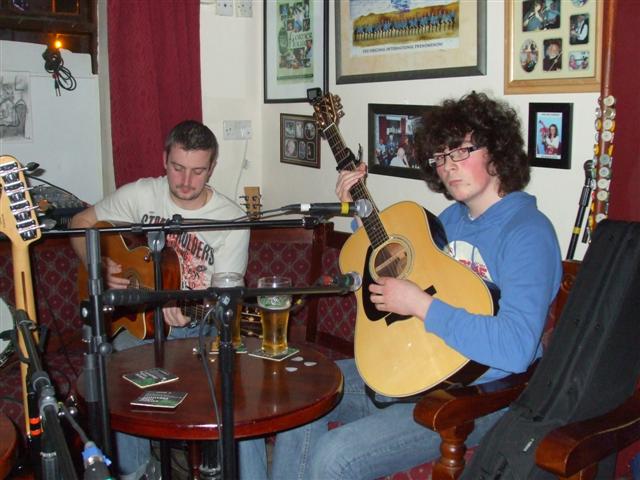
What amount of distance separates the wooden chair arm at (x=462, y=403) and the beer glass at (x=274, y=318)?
0.45 m

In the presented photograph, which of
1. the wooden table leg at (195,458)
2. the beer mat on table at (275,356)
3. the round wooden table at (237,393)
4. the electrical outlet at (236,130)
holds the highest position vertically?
the electrical outlet at (236,130)

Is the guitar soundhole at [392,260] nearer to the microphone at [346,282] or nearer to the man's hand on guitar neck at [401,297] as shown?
the man's hand on guitar neck at [401,297]

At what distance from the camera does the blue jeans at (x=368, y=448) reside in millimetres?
1726

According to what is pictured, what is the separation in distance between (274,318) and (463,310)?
0.51 m

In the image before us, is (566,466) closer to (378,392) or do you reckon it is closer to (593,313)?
(593,313)

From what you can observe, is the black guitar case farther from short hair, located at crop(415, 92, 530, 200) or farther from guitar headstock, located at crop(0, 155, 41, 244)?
guitar headstock, located at crop(0, 155, 41, 244)

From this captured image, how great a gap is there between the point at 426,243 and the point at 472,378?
38cm

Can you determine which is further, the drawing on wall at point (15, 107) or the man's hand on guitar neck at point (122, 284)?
the drawing on wall at point (15, 107)

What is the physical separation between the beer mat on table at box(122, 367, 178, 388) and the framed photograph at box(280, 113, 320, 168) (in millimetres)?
1706

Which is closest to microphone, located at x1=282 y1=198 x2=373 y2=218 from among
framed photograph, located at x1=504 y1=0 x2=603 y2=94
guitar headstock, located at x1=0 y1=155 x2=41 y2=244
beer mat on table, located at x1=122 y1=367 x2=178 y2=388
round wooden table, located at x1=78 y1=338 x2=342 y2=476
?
round wooden table, located at x1=78 y1=338 x2=342 y2=476

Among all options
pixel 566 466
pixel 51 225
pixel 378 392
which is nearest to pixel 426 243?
pixel 378 392

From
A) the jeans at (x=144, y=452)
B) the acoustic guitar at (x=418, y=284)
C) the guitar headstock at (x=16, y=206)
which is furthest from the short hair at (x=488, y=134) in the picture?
the guitar headstock at (x=16, y=206)

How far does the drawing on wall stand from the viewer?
3176mm

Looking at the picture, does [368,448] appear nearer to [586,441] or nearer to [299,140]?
[586,441]
